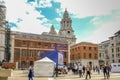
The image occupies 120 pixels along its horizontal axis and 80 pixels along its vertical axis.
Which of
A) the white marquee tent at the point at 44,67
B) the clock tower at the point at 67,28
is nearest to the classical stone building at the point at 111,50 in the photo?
the clock tower at the point at 67,28

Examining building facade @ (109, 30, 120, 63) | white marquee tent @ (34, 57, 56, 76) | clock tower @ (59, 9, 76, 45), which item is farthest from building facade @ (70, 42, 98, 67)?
white marquee tent @ (34, 57, 56, 76)

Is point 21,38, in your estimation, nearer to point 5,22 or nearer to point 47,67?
point 5,22

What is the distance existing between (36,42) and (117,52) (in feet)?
125

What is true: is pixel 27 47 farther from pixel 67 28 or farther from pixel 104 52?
pixel 104 52

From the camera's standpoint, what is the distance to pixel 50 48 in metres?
78.1

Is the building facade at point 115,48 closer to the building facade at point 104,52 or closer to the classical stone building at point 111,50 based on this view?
the classical stone building at point 111,50

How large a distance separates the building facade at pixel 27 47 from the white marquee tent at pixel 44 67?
34.9 metres

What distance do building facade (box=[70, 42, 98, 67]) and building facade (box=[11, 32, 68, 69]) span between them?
30.9 feet

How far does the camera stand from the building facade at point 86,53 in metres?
85.6


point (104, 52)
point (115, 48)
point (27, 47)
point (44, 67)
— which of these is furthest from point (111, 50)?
point (44, 67)

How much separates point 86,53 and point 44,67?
51880mm

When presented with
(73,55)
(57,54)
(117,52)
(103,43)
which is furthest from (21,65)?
(103,43)

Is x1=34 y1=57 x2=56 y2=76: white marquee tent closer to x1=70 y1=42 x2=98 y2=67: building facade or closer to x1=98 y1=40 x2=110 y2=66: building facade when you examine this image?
x1=70 y1=42 x2=98 y2=67: building facade

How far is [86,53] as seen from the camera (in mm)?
86188
